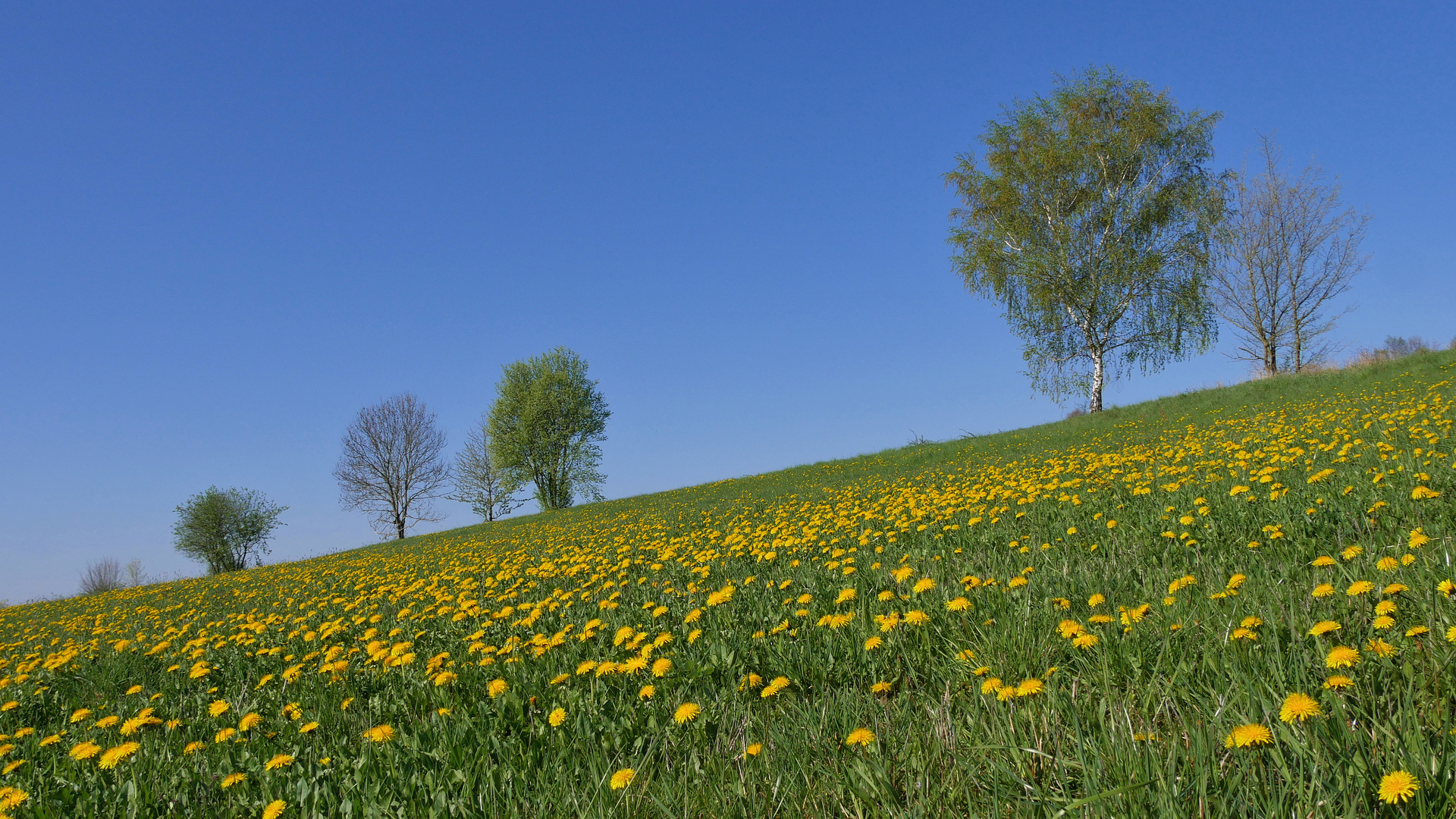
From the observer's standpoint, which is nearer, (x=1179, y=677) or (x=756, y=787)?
(x=756, y=787)

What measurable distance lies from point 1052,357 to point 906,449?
313 inches

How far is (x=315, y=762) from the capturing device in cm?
262

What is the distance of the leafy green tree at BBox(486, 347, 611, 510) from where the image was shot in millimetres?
40438

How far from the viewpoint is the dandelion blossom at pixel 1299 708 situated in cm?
158

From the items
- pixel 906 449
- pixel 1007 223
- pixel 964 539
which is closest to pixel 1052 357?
pixel 1007 223

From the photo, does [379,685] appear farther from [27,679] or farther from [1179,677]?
[1179,677]

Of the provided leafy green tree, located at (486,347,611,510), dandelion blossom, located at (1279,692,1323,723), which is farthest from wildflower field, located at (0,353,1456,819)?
leafy green tree, located at (486,347,611,510)

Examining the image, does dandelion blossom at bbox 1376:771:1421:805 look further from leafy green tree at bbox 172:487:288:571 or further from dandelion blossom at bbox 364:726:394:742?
leafy green tree at bbox 172:487:288:571

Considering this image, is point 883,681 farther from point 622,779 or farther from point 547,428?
point 547,428

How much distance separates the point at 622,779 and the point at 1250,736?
1605mm

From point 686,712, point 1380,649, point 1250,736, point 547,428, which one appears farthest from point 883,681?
point 547,428

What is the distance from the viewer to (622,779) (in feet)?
6.54

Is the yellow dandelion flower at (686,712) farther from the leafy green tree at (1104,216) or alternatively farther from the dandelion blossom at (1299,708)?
the leafy green tree at (1104,216)

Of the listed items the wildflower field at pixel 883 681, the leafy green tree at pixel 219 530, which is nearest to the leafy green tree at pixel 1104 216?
the wildflower field at pixel 883 681
